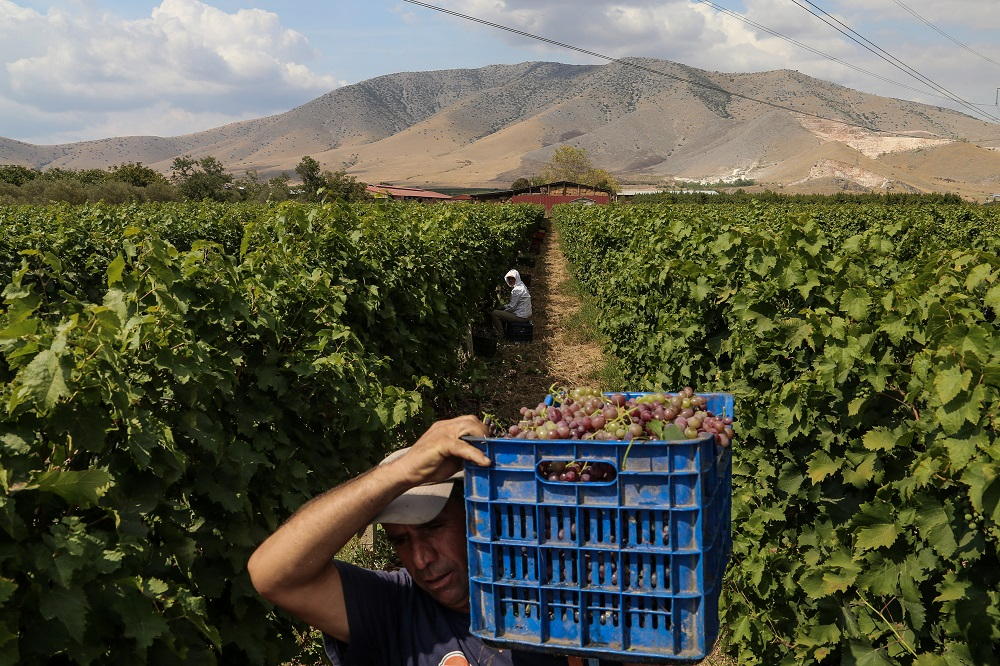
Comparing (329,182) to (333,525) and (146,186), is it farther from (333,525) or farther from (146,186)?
(333,525)

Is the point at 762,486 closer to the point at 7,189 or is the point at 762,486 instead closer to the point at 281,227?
the point at 281,227

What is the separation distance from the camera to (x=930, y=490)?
2.90m

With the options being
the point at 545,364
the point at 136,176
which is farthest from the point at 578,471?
the point at 136,176

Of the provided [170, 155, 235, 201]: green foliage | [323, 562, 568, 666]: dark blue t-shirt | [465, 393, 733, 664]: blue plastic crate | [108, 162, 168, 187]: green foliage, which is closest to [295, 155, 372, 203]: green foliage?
[170, 155, 235, 201]: green foliage

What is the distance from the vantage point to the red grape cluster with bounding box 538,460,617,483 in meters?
1.82

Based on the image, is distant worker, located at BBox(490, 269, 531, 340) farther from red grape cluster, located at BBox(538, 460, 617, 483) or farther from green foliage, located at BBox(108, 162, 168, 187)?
green foliage, located at BBox(108, 162, 168, 187)

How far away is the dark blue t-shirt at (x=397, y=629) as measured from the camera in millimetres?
2309

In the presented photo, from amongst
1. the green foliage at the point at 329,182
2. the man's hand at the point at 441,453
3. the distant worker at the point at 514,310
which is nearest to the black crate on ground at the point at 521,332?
the distant worker at the point at 514,310

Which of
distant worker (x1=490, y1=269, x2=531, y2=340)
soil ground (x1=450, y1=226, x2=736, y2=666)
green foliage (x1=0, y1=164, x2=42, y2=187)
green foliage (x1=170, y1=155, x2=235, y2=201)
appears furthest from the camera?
green foliage (x1=170, y1=155, x2=235, y2=201)

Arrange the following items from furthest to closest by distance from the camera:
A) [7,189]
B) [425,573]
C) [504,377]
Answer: [7,189], [504,377], [425,573]

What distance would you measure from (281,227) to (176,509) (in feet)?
11.3

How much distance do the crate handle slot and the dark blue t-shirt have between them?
73cm

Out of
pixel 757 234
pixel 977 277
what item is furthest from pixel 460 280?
pixel 977 277

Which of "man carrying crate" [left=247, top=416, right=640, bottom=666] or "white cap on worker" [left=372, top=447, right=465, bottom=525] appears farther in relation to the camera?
"white cap on worker" [left=372, top=447, right=465, bottom=525]
